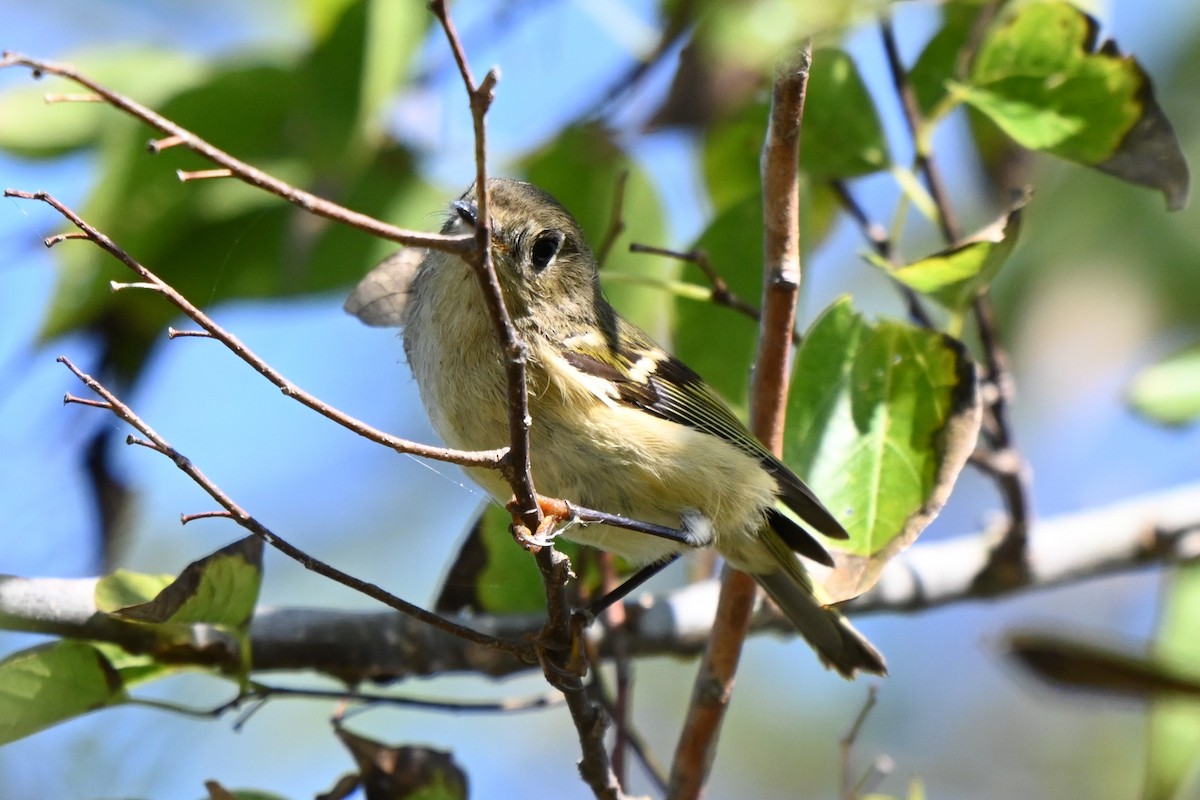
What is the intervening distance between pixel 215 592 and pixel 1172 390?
1.80m

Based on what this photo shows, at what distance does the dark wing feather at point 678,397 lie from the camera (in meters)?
1.88

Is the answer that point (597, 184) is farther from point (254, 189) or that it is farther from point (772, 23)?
point (772, 23)

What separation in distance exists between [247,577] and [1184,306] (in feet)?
12.9

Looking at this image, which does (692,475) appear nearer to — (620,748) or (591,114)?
(620,748)

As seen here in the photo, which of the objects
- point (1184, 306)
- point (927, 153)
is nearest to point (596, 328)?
point (927, 153)

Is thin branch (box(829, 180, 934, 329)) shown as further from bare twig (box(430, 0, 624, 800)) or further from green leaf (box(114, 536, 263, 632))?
green leaf (box(114, 536, 263, 632))

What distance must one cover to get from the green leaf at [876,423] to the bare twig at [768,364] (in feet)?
0.18

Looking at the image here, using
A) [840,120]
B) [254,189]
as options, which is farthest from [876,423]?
[254,189]

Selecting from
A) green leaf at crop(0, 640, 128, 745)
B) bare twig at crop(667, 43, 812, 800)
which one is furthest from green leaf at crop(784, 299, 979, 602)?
green leaf at crop(0, 640, 128, 745)

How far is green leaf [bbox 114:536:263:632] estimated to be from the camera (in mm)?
1434

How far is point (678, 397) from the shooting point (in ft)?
6.63

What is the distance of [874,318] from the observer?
66.4 inches

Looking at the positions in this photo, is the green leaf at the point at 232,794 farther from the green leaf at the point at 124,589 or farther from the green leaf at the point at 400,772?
the green leaf at the point at 124,589

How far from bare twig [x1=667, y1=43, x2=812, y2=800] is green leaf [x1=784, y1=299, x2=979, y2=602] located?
0.05 meters
